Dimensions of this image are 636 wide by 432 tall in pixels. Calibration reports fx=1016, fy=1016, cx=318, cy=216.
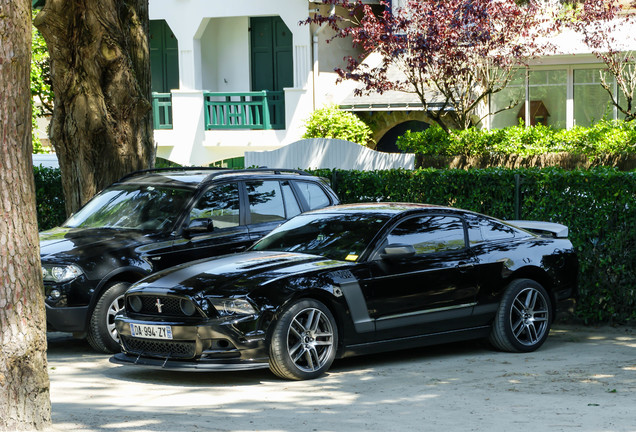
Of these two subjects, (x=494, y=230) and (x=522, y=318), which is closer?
(x=522, y=318)

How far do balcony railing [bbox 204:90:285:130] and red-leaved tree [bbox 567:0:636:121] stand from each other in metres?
8.53

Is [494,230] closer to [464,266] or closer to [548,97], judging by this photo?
[464,266]

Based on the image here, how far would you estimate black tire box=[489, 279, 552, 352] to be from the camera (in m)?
10.3

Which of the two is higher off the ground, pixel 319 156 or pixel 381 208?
pixel 319 156

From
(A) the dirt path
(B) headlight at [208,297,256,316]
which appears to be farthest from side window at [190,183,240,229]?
(B) headlight at [208,297,256,316]

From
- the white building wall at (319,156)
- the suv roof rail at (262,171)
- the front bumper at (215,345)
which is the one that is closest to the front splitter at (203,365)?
the front bumper at (215,345)

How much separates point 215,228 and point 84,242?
1.46 meters

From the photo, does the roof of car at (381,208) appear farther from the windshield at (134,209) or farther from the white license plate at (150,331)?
the white license plate at (150,331)

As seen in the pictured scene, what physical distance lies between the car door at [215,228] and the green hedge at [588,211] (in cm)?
299

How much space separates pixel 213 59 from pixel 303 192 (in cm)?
1821

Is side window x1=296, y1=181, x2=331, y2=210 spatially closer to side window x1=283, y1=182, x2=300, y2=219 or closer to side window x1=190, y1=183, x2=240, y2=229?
side window x1=283, y1=182, x2=300, y2=219

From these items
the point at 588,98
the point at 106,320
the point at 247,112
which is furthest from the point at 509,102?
the point at 106,320

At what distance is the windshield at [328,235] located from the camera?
9742 mm

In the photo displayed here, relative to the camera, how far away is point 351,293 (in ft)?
30.5
